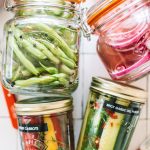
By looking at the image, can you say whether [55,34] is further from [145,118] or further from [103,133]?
[145,118]

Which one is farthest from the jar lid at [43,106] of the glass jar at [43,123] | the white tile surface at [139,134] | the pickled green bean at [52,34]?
the white tile surface at [139,134]

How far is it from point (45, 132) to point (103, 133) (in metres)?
0.11

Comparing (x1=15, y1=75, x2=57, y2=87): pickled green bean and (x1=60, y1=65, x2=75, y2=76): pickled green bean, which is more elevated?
(x1=60, y1=65, x2=75, y2=76): pickled green bean

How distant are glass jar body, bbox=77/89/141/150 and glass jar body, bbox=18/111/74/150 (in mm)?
57

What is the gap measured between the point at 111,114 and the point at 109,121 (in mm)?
15

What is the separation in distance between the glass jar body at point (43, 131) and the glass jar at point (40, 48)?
0.05 metres

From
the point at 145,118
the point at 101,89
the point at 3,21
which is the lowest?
the point at 145,118

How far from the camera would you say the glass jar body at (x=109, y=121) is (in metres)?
0.75

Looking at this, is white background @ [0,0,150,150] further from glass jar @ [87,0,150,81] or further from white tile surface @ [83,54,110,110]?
glass jar @ [87,0,150,81]

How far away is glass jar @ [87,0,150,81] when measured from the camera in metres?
0.72

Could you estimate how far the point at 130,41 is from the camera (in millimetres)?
728

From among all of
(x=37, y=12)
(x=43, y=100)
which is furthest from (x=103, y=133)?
(x=37, y=12)

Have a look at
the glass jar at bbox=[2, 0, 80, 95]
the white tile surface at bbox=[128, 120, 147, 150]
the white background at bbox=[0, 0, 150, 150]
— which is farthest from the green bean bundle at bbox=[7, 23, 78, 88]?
the white tile surface at bbox=[128, 120, 147, 150]

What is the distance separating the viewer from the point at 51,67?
0.73 meters
